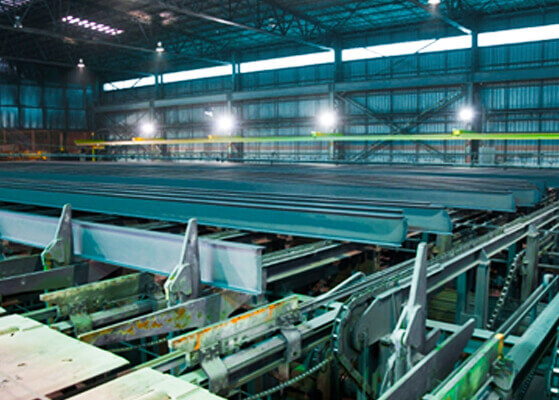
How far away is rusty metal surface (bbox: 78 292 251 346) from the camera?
3.00 m

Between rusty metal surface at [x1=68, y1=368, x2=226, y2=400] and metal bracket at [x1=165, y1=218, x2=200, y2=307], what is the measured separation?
1475 millimetres

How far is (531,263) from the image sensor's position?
6.32 m

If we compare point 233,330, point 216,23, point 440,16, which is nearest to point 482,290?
point 233,330

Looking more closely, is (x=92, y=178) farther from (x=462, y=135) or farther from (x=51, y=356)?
(x=462, y=135)

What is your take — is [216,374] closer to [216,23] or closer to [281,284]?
[281,284]

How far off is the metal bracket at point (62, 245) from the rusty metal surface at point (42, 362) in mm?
2017

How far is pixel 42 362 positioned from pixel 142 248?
195cm

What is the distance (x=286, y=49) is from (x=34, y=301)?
23298 mm

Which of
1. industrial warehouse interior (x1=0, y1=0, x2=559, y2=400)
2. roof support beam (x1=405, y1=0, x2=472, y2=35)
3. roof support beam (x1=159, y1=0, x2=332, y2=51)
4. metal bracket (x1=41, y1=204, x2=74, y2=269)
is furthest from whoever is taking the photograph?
roof support beam (x1=405, y1=0, x2=472, y2=35)

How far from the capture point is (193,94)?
3109 cm

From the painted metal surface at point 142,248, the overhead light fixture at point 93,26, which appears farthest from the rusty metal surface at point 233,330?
the overhead light fixture at point 93,26

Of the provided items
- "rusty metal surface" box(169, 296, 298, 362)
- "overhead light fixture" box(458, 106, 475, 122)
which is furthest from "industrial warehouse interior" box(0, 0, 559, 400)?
"overhead light fixture" box(458, 106, 475, 122)

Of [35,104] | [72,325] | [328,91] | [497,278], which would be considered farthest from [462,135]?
[35,104]

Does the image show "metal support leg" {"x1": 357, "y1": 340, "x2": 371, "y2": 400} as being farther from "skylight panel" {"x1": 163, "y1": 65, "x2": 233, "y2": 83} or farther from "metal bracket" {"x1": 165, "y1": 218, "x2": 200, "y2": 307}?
"skylight panel" {"x1": 163, "y1": 65, "x2": 233, "y2": 83}
